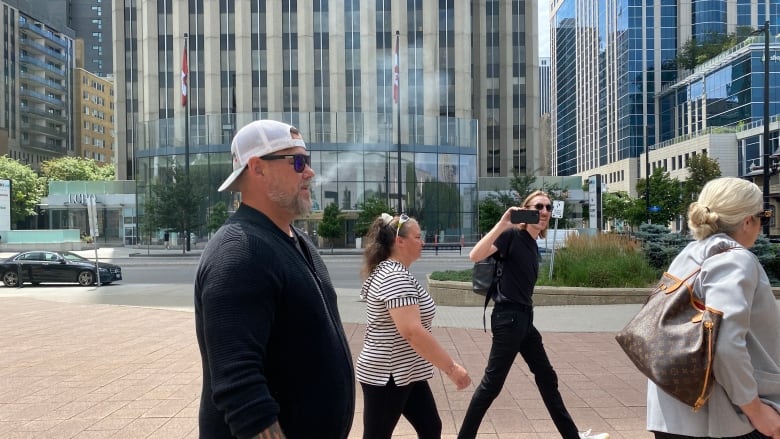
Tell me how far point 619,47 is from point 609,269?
345 ft

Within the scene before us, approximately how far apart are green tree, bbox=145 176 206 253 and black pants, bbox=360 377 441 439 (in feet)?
129

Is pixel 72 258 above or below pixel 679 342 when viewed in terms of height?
below

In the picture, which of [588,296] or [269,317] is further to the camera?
[588,296]

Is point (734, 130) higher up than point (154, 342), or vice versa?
point (734, 130)

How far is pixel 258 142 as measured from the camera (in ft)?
7.57

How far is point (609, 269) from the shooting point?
13.8 m

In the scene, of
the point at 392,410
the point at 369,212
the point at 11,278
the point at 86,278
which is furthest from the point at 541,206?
the point at 369,212

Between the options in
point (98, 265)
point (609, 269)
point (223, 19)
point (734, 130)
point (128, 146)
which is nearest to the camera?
point (609, 269)

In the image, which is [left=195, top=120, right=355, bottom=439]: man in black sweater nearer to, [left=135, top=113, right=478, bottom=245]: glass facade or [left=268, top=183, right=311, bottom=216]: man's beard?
[left=268, top=183, right=311, bottom=216]: man's beard

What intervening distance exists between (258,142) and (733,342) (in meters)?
1.85

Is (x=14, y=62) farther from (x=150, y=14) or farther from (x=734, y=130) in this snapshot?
(x=734, y=130)

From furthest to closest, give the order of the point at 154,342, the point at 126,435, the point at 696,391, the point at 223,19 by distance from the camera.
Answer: the point at 223,19 < the point at 154,342 < the point at 126,435 < the point at 696,391

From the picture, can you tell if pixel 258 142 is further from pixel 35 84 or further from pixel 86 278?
pixel 35 84

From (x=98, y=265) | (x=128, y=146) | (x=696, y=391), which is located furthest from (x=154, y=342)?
(x=128, y=146)
